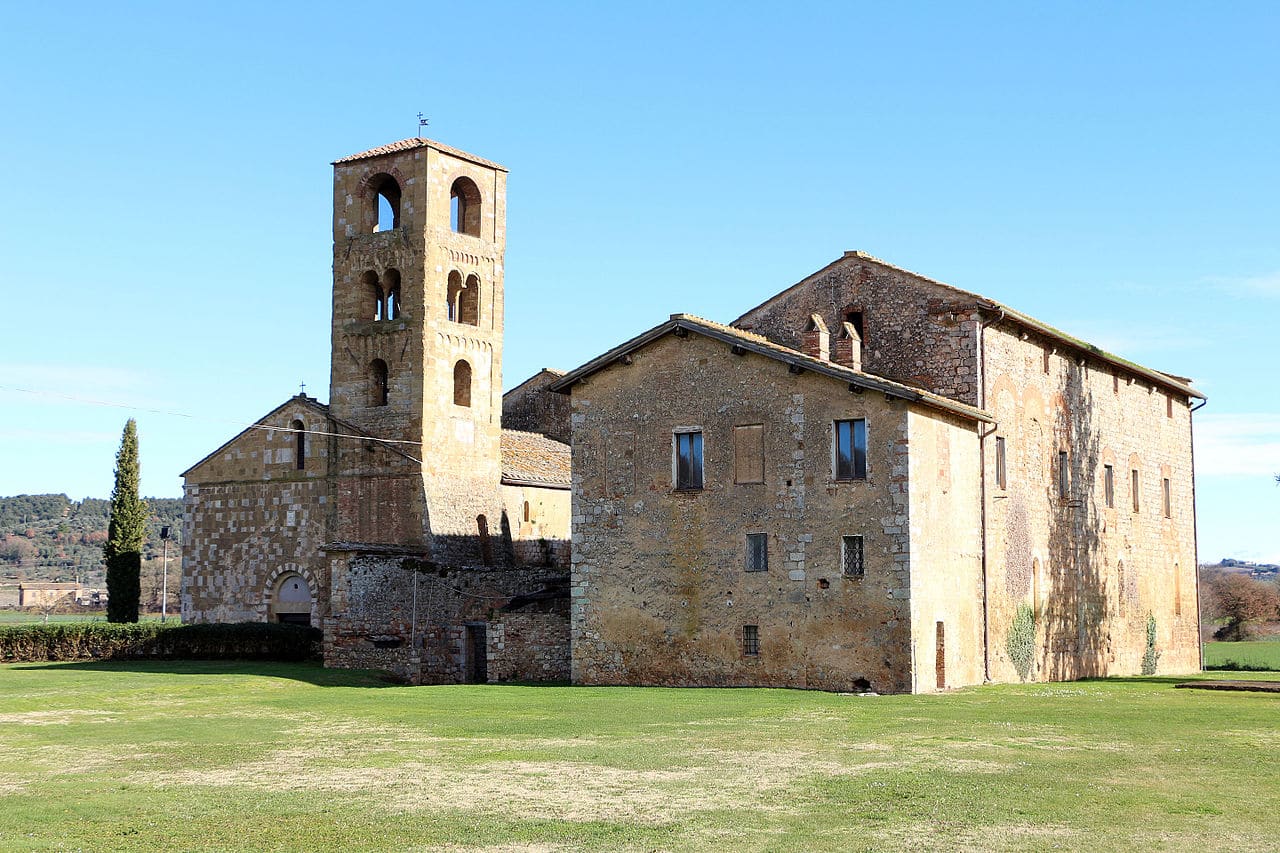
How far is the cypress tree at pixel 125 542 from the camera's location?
4809 cm

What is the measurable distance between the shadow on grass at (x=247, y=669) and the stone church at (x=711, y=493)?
121cm

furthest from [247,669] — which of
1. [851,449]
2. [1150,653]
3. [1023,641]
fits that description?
[1150,653]

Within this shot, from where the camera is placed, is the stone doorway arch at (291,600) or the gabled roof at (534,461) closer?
the stone doorway arch at (291,600)

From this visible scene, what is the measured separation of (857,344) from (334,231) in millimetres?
21051

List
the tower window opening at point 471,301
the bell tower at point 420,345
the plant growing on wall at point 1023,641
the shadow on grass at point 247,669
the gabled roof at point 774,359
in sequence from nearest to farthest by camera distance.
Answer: the gabled roof at point 774,359 < the plant growing on wall at point 1023,641 < the shadow on grass at point 247,669 < the bell tower at point 420,345 < the tower window opening at point 471,301

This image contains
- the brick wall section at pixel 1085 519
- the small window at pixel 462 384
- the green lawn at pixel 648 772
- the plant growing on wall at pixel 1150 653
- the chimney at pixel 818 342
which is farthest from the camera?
the small window at pixel 462 384

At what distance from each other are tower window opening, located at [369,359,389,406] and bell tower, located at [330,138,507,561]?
32 mm

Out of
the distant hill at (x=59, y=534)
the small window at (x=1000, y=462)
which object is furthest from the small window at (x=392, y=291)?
A: the distant hill at (x=59, y=534)

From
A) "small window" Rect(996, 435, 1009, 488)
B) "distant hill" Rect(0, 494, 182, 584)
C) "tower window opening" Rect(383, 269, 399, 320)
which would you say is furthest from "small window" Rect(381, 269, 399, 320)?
"distant hill" Rect(0, 494, 182, 584)

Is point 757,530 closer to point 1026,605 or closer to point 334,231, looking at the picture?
point 1026,605

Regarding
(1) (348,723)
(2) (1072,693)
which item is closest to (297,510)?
(1) (348,723)

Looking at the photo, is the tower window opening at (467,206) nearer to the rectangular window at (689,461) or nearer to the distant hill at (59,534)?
the rectangular window at (689,461)

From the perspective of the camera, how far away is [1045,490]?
1396 inches

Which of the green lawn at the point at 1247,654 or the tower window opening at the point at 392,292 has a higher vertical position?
the tower window opening at the point at 392,292
